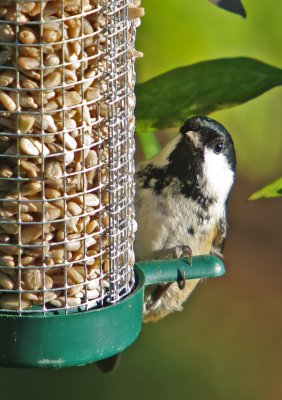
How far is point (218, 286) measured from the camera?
4469 millimetres

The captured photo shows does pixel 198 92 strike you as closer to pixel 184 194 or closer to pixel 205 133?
pixel 205 133

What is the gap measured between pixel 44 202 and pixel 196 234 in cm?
108

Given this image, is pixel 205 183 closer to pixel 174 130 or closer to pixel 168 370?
pixel 174 130

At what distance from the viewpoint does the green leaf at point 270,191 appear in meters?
3.84

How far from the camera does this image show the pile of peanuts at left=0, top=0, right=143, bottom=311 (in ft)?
7.02

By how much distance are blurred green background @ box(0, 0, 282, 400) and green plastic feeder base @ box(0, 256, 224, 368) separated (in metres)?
1.54

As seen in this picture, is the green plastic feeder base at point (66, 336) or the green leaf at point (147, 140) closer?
the green plastic feeder base at point (66, 336)

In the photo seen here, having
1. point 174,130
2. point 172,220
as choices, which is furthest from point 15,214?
point 174,130

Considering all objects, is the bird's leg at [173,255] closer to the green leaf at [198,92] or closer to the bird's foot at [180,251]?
the bird's foot at [180,251]

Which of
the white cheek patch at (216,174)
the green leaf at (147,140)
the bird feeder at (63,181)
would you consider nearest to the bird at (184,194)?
the white cheek patch at (216,174)

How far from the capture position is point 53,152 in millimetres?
2195

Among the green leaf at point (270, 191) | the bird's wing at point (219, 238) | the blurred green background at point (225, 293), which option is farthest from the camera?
the green leaf at point (270, 191)

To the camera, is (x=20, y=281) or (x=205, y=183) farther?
(x=205, y=183)

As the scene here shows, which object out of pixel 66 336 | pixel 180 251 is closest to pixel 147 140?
pixel 180 251
